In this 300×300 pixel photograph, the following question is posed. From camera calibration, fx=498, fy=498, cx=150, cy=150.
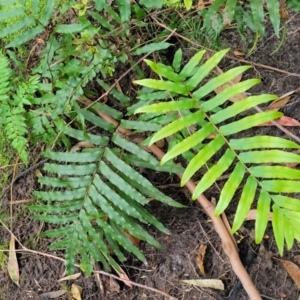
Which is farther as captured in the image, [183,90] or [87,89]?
[87,89]

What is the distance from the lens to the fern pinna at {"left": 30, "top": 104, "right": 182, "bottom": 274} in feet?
8.46

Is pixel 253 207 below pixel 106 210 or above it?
below

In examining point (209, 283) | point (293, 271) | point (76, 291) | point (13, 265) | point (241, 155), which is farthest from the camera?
point (13, 265)

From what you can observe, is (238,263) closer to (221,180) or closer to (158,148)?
(221,180)

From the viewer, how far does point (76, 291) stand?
2.92 metres

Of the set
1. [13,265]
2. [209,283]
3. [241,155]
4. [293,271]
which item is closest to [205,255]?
[209,283]

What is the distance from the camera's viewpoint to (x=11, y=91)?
2898 mm

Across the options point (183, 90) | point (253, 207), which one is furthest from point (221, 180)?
point (183, 90)

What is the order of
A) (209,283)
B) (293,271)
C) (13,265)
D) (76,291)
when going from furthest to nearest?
(13,265) < (76,291) < (209,283) < (293,271)

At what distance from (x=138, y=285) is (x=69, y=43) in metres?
1.41

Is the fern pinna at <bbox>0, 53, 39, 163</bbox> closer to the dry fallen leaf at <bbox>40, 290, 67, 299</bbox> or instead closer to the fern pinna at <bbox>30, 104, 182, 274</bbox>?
the fern pinna at <bbox>30, 104, 182, 274</bbox>

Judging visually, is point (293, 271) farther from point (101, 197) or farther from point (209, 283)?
point (101, 197)

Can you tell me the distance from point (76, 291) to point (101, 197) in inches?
26.9

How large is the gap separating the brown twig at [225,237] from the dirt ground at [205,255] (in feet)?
0.26
